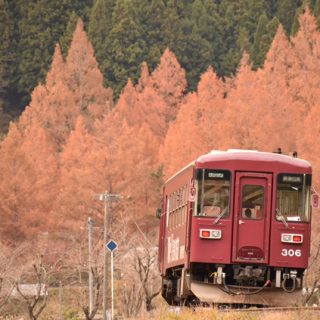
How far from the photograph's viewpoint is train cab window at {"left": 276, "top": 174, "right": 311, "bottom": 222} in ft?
79.4

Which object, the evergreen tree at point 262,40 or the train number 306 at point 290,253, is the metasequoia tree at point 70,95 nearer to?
the evergreen tree at point 262,40

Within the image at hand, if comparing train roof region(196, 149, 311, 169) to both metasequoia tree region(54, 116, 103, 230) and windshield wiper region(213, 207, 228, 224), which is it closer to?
windshield wiper region(213, 207, 228, 224)

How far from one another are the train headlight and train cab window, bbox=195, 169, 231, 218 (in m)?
1.16

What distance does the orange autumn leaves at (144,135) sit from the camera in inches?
2859

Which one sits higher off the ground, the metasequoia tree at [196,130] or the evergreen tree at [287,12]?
the evergreen tree at [287,12]

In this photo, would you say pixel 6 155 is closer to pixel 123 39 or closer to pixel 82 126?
pixel 82 126

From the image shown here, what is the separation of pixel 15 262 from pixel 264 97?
2247 centimetres

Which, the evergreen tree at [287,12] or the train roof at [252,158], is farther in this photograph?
the evergreen tree at [287,12]

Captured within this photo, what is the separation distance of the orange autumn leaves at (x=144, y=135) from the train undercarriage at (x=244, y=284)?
4229 centimetres

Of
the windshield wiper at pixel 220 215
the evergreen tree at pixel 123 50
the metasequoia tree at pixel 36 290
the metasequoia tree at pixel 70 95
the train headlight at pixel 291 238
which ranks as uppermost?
the evergreen tree at pixel 123 50

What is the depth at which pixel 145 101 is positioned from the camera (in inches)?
4048

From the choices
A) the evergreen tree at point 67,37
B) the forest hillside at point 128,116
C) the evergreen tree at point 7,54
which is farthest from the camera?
the evergreen tree at point 7,54

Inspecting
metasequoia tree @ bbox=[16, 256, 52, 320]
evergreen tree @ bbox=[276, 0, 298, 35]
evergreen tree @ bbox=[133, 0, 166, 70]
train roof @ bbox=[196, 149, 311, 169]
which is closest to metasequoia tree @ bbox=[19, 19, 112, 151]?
evergreen tree @ bbox=[133, 0, 166, 70]

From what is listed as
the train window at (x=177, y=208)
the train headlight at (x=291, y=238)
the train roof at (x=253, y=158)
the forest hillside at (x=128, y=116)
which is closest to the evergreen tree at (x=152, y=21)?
the forest hillside at (x=128, y=116)
